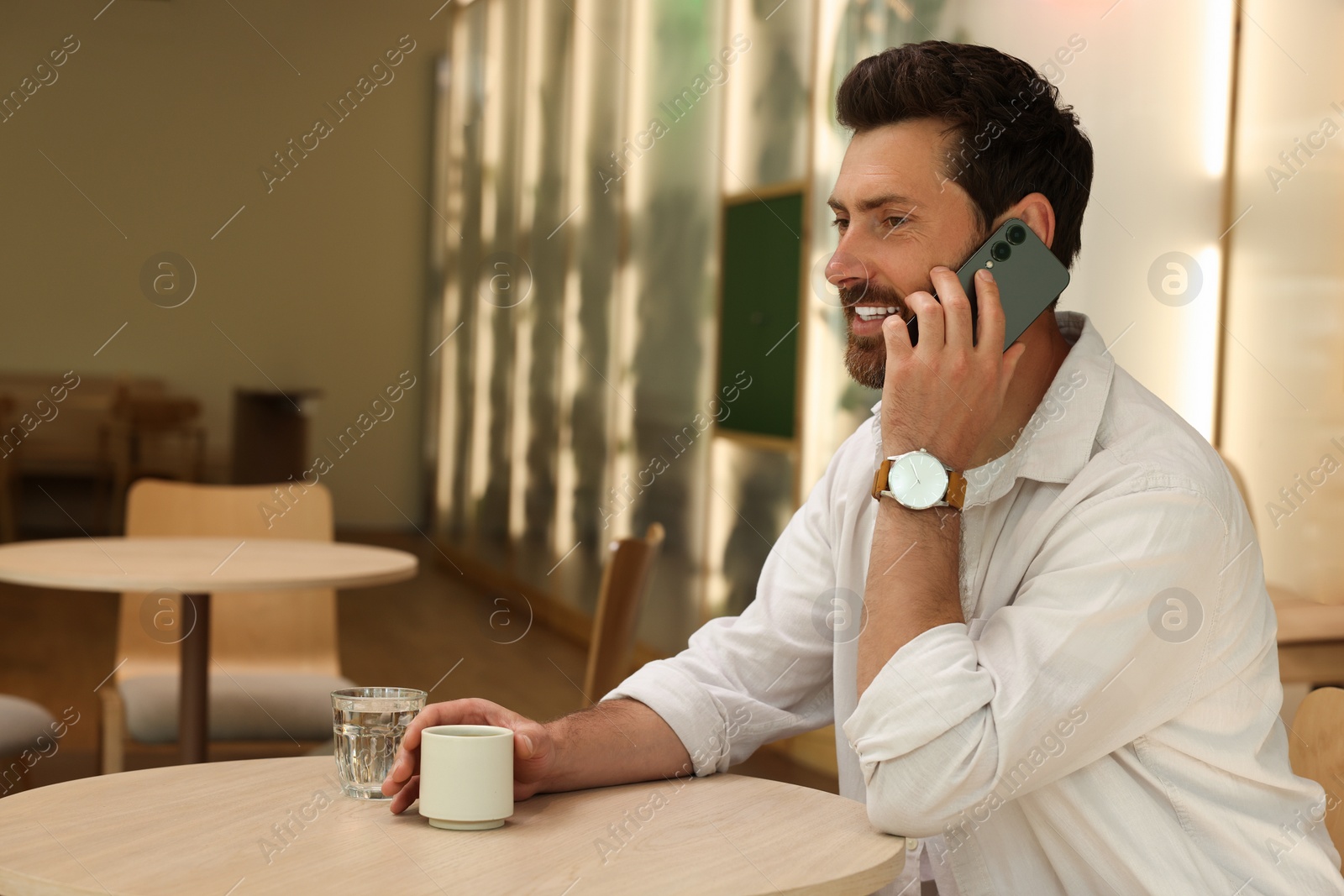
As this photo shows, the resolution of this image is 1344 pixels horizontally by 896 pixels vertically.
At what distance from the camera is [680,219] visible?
17.6 feet

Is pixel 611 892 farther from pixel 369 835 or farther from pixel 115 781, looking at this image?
pixel 115 781

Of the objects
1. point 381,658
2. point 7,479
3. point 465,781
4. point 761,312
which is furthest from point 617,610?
point 7,479

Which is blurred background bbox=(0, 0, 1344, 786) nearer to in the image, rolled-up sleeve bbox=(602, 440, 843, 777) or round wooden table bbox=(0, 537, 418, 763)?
round wooden table bbox=(0, 537, 418, 763)

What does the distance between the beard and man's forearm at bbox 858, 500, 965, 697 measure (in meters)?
0.24

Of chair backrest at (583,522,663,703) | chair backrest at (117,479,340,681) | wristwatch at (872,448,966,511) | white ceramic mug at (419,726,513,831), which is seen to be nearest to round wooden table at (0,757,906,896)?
white ceramic mug at (419,726,513,831)

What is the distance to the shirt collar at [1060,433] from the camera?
1273 mm

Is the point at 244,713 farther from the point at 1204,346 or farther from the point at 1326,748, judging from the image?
the point at 1204,346

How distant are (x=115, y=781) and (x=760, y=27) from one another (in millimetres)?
3956

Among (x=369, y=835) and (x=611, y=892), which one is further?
(x=369, y=835)

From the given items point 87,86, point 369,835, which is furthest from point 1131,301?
point 87,86

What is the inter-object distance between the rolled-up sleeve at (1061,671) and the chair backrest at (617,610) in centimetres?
131

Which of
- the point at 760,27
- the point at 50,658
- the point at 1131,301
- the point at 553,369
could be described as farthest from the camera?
the point at 553,369

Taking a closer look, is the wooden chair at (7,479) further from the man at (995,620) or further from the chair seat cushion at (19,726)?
the man at (995,620)

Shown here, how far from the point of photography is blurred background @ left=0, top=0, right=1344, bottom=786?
9.63 ft
